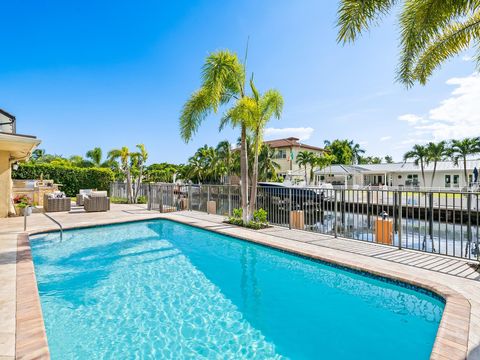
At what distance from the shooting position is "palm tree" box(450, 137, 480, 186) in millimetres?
28000

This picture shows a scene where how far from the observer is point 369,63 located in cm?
1041

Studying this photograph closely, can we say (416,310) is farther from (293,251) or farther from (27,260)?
(27,260)

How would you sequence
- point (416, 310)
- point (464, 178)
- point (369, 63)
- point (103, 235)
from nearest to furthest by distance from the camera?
point (416, 310)
point (103, 235)
point (369, 63)
point (464, 178)

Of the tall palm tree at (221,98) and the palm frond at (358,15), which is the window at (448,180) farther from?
the palm frond at (358,15)

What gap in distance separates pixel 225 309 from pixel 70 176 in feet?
68.4

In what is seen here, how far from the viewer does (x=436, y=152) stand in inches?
1199

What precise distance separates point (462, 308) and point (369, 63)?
9.85 m

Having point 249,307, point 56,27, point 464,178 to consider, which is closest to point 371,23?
point 249,307

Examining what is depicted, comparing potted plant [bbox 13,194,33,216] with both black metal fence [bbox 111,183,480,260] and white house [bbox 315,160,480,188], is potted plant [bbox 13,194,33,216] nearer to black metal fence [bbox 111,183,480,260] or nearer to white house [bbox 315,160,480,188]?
black metal fence [bbox 111,183,480,260]

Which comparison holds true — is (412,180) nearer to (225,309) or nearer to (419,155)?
(419,155)

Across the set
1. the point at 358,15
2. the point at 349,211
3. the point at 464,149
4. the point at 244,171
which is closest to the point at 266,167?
the point at 244,171

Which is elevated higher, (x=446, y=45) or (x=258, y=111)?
(x=446, y=45)

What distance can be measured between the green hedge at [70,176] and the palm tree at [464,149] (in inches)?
1401

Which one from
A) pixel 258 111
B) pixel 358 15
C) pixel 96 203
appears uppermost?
pixel 358 15
